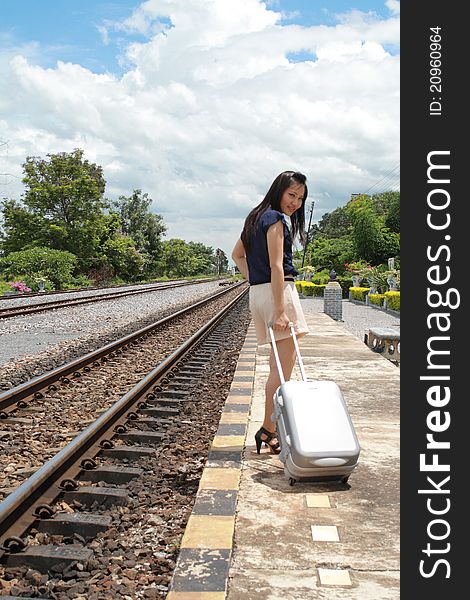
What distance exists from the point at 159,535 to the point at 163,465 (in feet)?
3.71

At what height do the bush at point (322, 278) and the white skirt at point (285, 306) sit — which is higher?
the white skirt at point (285, 306)

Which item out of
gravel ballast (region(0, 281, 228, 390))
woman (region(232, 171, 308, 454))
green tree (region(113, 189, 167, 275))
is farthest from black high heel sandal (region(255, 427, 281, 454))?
green tree (region(113, 189, 167, 275))

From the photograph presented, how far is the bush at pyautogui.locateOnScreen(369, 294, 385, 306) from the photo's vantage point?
78.4ft

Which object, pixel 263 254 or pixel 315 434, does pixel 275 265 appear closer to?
pixel 263 254

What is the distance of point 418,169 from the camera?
8.00ft

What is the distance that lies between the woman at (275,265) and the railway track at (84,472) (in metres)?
1.02

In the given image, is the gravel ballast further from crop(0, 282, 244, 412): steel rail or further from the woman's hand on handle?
the woman's hand on handle

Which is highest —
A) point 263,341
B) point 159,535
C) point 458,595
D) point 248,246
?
point 248,246

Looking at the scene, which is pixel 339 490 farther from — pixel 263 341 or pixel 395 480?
pixel 263 341

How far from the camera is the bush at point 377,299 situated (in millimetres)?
23892

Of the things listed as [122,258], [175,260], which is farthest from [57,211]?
[175,260]

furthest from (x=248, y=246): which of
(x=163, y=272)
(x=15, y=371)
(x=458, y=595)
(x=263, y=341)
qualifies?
(x=163, y=272)

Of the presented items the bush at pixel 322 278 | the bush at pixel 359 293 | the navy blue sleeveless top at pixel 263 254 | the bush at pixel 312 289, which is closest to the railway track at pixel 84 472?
the navy blue sleeveless top at pixel 263 254

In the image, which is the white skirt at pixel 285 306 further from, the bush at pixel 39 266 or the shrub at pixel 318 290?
the bush at pixel 39 266
